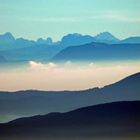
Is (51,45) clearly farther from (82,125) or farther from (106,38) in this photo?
(82,125)

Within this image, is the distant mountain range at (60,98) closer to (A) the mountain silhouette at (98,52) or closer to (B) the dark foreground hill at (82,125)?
(B) the dark foreground hill at (82,125)

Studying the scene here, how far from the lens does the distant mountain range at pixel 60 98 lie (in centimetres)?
291

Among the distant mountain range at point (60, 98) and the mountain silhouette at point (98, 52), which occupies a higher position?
→ the mountain silhouette at point (98, 52)

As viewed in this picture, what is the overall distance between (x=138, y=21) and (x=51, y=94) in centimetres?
83

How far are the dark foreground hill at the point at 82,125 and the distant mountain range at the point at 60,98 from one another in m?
0.05

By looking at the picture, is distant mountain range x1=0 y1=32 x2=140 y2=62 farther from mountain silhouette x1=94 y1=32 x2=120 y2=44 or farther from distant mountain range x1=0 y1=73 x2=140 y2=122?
distant mountain range x1=0 y1=73 x2=140 y2=122

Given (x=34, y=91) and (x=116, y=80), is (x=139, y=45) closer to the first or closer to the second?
(x=116, y=80)

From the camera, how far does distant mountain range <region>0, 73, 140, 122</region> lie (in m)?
2.91

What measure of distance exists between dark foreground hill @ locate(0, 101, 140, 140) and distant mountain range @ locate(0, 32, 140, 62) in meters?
0.41

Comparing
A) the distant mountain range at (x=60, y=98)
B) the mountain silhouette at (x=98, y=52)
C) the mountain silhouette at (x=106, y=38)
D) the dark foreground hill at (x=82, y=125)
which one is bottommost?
the dark foreground hill at (x=82, y=125)

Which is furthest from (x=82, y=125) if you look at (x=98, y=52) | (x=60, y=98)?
(x=98, y=52)

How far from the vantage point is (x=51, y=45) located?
2.96 meters

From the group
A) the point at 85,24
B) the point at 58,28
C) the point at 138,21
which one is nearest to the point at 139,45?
the point at 138,21

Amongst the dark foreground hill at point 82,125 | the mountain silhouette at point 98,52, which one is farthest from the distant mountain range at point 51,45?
the dark foreground hill at point 82,125
